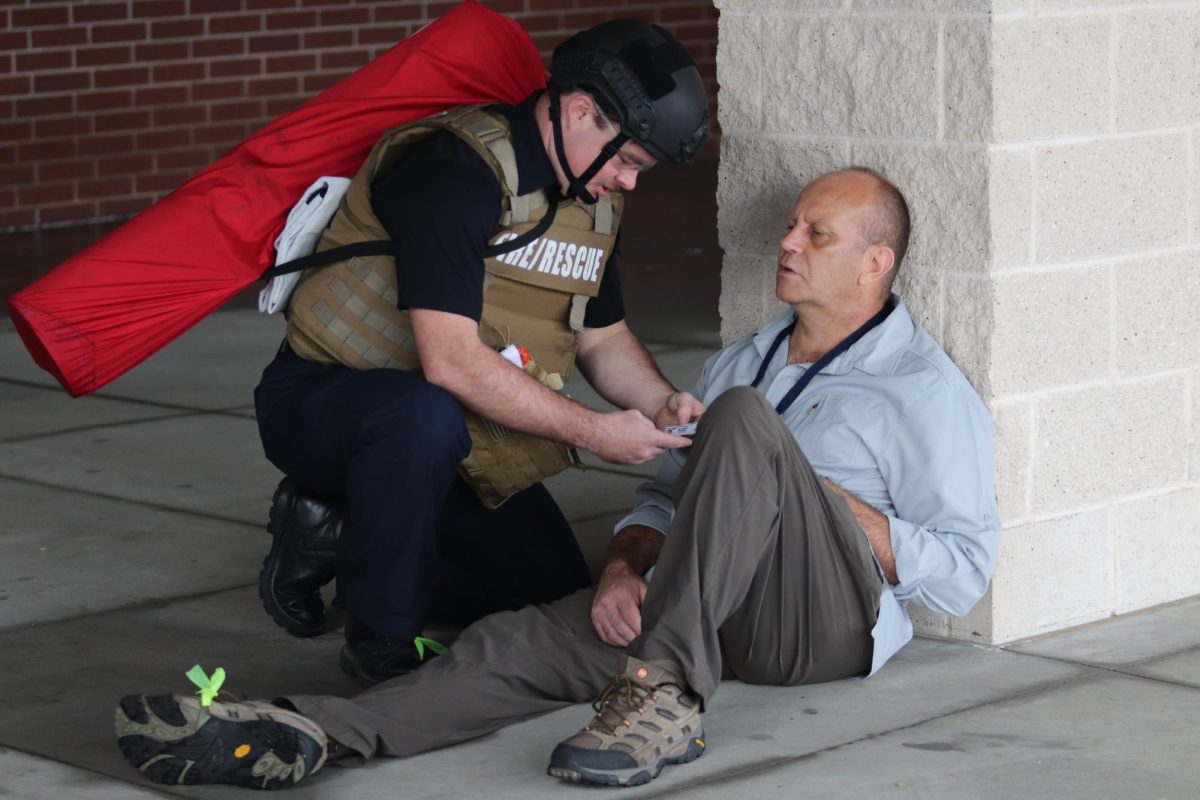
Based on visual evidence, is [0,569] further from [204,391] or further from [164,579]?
[204,391]

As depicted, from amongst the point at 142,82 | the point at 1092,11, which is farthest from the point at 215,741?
the point at 142,82

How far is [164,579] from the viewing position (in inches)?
198

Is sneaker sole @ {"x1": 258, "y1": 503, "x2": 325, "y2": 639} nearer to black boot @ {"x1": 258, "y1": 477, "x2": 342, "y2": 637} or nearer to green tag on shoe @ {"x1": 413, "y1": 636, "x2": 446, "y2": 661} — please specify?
black boot @ {"x1": 258, "y1": 477, "x2": 342, "y2": 637}

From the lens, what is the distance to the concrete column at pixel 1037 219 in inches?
164

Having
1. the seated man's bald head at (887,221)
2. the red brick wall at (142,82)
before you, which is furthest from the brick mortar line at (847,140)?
the red brick wall at (142,82)

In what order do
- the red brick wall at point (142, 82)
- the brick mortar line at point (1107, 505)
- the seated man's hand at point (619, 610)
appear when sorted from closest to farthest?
the seated man's hand at point (619, 610)
the brick mortar line at point (1107, 505)
the red brick wall at point (142, 82)

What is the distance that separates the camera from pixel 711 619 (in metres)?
3.51

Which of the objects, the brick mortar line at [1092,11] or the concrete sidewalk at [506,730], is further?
the brick mortar line at [1092,11]

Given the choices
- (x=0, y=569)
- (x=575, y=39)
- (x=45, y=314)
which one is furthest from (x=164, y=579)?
(x=575, y=39)

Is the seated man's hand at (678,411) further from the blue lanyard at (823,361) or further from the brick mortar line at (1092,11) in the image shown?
the brick mortar line at (1092,11)

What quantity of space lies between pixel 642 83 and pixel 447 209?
1.52 ft

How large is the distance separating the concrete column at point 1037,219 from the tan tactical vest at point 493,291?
509 mm

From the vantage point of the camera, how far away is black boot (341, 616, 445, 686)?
4.02 m

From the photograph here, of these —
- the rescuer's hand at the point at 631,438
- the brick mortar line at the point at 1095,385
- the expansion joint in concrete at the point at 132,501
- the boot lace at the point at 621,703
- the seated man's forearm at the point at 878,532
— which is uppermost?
the brick mortar line at the point at 1095,385
